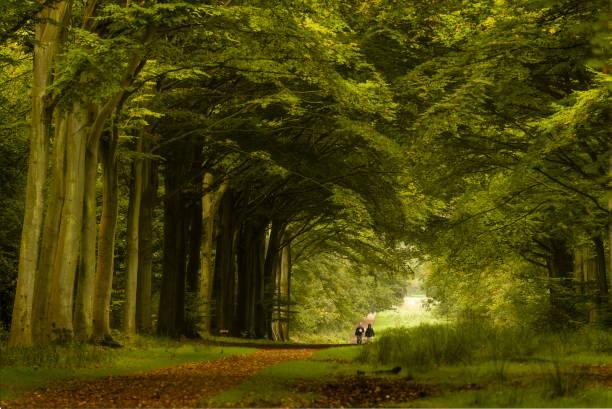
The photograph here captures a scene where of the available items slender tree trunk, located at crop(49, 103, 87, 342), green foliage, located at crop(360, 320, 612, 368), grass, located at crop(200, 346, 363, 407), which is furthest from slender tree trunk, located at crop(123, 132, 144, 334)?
green foliage, located at crop(360, 320, 612, 368)

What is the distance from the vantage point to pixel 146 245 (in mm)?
23250

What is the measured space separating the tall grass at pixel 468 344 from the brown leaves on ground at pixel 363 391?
2.01m

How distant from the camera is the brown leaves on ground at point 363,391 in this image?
32.1 ft

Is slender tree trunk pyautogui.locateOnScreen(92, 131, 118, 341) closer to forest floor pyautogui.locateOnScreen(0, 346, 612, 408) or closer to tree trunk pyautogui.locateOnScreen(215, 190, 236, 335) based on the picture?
forest floor pyautogui.locateOnScreen(0, 346, 612, 408)

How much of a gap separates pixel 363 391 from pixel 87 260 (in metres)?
9.04

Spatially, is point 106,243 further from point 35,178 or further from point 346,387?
point 346,387

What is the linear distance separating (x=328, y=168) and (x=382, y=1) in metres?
7.41

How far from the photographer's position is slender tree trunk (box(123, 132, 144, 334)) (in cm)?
2075

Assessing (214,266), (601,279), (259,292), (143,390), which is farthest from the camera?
(259,292)

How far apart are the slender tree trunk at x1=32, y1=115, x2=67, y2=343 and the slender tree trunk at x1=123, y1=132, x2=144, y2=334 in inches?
166

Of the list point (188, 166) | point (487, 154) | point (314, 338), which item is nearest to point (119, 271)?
point (188, 166)

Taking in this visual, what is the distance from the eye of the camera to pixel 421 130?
18.0 metres

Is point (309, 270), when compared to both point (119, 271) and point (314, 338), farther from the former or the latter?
point (119, 271)

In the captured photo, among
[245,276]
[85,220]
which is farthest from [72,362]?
[245,276]
